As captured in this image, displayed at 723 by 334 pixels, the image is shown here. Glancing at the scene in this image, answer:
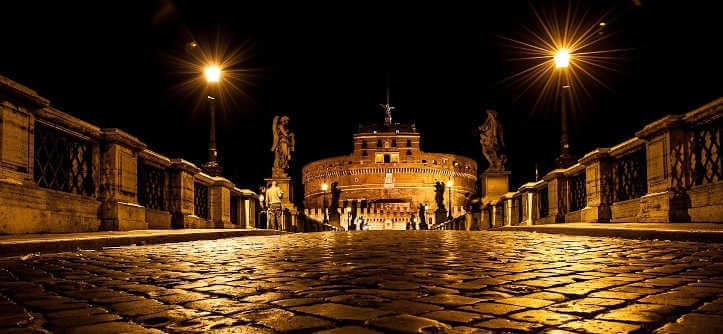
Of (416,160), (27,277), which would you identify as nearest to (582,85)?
(27,277)

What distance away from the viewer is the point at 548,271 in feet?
16.2

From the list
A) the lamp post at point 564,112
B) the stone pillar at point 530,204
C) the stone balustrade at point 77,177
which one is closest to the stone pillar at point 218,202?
the stone balustrade at point 77,177

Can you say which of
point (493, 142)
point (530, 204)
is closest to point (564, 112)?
point (530, 204)

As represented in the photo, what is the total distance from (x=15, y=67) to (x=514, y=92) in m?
27.1

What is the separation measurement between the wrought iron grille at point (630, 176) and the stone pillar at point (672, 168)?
4.81 feet

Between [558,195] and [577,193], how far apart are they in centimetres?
56

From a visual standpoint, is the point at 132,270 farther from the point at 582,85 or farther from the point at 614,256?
the point at 582,85

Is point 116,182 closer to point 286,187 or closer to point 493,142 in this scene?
point 493,142

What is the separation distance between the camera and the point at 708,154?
33.0 feet

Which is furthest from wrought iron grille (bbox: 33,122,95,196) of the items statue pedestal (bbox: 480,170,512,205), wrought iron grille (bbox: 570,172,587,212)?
statue pedestal (bbox: 480,170,512,205)

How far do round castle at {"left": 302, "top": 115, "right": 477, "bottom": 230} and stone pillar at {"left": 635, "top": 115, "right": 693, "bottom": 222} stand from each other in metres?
72.3

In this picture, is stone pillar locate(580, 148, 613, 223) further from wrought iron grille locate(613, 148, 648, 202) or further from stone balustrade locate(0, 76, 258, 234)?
stone balustrade locate(0, 76, 258, 234)

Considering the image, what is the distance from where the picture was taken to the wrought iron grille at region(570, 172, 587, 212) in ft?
51.1

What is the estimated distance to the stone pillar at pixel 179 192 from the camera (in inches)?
593
